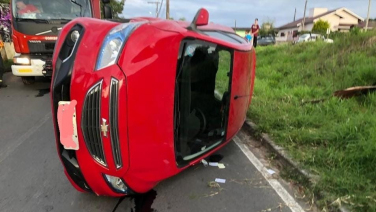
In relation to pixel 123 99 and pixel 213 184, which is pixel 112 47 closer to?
pixel 123 99

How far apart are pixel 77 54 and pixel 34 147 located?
2431mm

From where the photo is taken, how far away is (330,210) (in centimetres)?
258

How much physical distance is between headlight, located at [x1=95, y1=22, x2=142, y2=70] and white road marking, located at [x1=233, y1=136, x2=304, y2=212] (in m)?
2.03

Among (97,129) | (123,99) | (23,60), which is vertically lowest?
(97,129)

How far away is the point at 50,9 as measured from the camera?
24.1 ft

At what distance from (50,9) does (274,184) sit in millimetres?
6905

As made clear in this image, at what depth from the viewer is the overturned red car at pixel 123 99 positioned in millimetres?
2139

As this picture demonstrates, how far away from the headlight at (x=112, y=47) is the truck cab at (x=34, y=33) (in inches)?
223

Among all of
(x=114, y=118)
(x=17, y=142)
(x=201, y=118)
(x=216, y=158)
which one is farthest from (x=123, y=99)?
(x=17, y=142)

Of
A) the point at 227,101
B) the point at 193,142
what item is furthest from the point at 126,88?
the point at 227,101

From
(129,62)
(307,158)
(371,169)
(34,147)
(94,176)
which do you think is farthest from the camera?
(34,147)

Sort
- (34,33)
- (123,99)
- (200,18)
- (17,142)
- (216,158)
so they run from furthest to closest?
(34,33) < (17,142) < (216,158) < (200,18) < (123,99)

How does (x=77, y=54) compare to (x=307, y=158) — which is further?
(x=307, y=158)

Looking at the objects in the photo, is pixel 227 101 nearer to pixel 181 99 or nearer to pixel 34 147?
pixel 181 99
